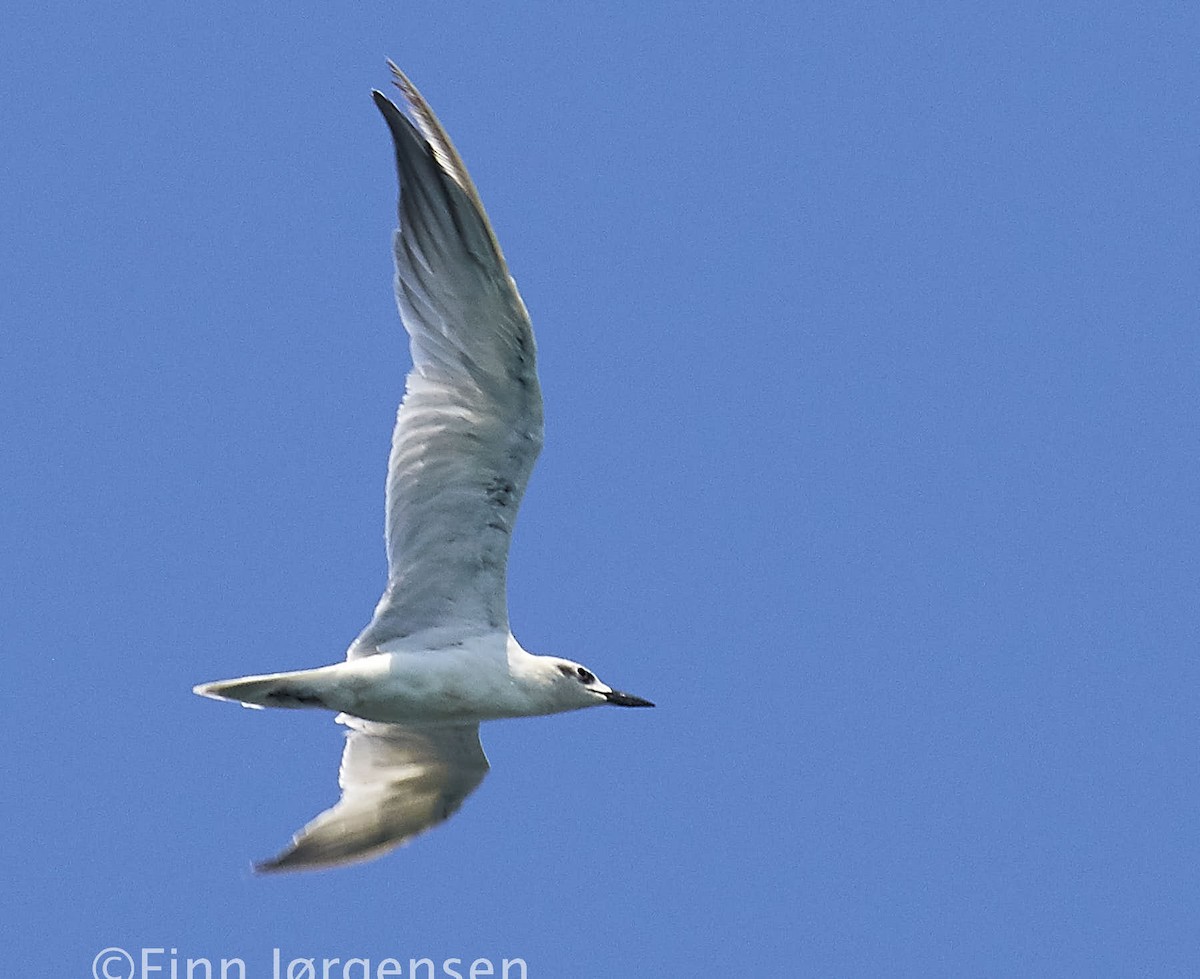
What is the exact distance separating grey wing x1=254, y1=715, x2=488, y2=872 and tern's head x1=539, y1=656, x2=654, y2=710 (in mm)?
1057

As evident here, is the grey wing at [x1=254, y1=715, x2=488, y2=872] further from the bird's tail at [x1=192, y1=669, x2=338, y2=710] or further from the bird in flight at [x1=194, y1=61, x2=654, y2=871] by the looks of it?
the bird's tail at [x1=192, y1=669, x2=338, y2=710]

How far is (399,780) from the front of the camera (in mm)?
15023

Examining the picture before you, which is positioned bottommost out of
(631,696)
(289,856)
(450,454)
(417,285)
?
(289,856)

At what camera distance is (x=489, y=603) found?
46.0 feet

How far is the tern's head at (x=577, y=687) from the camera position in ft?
46.4

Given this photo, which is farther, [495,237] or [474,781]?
[474,781]

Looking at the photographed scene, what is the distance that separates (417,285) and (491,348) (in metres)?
0.70

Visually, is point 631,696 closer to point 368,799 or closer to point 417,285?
point 368,799

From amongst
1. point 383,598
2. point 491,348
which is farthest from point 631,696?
point 491,348

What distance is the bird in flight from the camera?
13.3m

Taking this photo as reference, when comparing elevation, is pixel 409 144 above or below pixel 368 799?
above

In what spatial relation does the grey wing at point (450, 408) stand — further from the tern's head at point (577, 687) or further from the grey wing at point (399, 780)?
the grey wing at point (399, 780)

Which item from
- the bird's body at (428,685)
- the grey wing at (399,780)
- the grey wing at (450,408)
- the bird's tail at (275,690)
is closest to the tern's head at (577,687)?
the bird's body at (428,685)

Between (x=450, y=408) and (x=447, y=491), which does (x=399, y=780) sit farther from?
(x=450, y=408)
